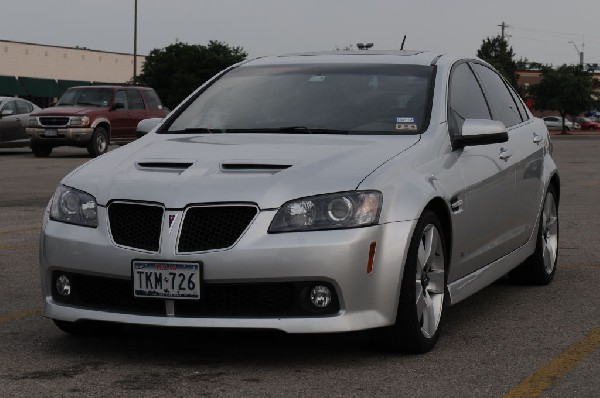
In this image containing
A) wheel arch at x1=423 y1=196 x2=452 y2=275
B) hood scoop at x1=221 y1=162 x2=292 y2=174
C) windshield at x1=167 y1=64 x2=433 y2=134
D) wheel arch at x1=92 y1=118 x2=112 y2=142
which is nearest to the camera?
hood scoop at x1=221 y1=162 x2=292 y2=174

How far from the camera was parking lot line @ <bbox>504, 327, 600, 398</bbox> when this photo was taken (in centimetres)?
503

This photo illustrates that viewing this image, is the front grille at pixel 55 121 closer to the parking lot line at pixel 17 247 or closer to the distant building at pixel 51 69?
the parking lot line at pixel 17 247

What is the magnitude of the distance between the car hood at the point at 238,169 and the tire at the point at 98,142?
22319 mm

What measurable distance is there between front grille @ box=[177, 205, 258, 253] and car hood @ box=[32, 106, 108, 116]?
76.7 ft

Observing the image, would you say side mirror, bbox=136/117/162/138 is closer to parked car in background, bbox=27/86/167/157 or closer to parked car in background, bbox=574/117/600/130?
parked car in background, bbox=27/86/167/157

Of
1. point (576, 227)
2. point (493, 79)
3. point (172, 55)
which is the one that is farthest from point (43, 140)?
point (172, 55)

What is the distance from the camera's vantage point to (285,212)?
537 centimetres

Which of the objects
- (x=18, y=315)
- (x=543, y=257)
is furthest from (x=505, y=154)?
(x=18, y=315)

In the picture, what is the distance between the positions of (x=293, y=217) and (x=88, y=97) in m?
24.6

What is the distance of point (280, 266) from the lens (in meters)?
5.30

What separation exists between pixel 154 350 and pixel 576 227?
6.95 metres

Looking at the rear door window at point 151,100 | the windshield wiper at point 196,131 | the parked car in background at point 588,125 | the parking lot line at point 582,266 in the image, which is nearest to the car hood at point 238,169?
the windshield wiper at point 196,131

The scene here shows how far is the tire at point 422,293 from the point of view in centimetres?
566

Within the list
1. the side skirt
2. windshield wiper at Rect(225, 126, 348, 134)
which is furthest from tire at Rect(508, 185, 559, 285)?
windshield wiper at Rect(225, 126, 348, 134)
